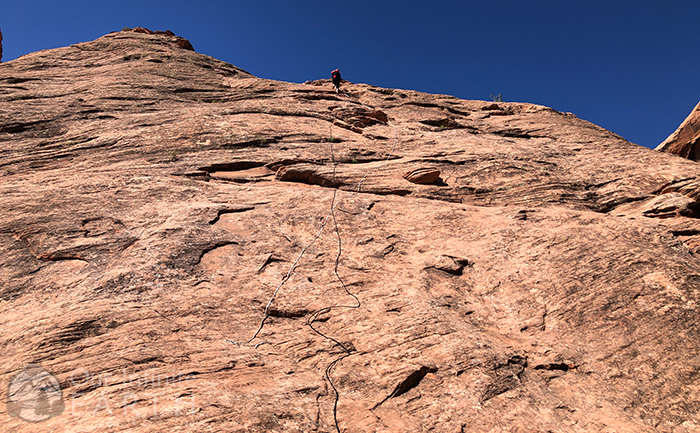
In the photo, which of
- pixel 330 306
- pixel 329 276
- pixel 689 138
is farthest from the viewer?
pixel 689 138

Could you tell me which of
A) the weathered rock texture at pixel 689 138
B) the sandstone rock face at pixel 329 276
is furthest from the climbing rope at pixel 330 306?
the weathered rock texture at pixel 689 138

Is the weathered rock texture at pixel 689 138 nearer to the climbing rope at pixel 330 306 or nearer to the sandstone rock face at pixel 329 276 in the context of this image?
the sandstone rock face at pixel 329 276

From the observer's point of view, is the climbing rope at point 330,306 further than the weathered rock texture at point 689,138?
No

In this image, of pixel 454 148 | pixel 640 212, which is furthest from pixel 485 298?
pixel 454 148

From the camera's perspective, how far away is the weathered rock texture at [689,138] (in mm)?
24328

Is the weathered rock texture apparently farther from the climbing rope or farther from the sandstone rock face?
the climbing rope

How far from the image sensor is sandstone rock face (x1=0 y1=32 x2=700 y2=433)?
21.1 feet

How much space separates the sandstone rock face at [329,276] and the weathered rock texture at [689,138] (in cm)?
1273

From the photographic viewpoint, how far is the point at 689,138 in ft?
80.9

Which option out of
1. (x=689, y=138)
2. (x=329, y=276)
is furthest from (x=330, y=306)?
(x=689, y=138)

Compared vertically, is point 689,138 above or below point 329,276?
above

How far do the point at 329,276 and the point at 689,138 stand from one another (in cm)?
2691

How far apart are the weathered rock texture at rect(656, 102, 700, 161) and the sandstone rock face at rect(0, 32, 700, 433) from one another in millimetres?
12726

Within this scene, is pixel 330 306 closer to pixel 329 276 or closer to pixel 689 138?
pixel 329 276
